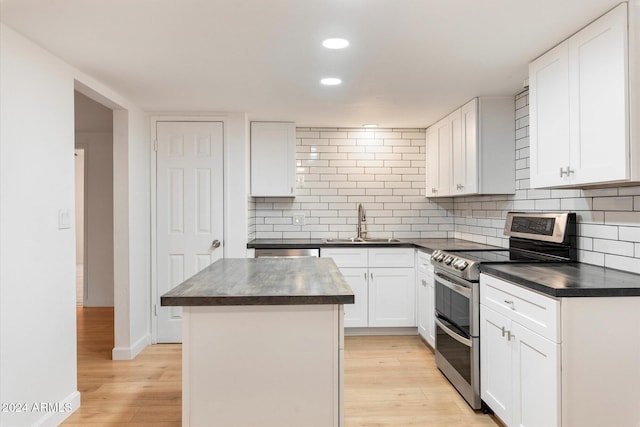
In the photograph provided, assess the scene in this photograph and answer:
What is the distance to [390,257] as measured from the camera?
4.25 metres

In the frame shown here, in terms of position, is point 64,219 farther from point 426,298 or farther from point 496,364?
point 426,298

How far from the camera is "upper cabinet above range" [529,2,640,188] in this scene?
6.23 ft

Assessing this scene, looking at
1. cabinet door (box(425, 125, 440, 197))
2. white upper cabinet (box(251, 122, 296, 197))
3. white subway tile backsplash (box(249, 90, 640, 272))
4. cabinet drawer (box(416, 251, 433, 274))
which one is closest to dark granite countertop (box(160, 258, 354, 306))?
cabinet drawer (box(416, 251, 433, 274))

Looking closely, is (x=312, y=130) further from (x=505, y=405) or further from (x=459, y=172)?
(x=505, y=405)

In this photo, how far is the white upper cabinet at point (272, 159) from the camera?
14.5 feet

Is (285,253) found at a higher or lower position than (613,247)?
lower

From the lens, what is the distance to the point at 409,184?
16.1 ft

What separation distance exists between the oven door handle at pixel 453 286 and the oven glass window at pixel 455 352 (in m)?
0.30

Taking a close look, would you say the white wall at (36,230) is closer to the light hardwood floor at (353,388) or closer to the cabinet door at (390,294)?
the light hardwood floor at (353,388)

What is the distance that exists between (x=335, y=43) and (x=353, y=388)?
90.7 inches

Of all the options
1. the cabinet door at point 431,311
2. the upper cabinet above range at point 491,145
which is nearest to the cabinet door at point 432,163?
the upper cabinet above range at point 491,145

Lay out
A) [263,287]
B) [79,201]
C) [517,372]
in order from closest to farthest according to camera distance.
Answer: [263,287] < [517,372] < [79,201]

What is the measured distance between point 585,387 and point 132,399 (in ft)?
8.85

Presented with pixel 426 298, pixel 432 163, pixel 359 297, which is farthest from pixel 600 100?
pixel 359 297
